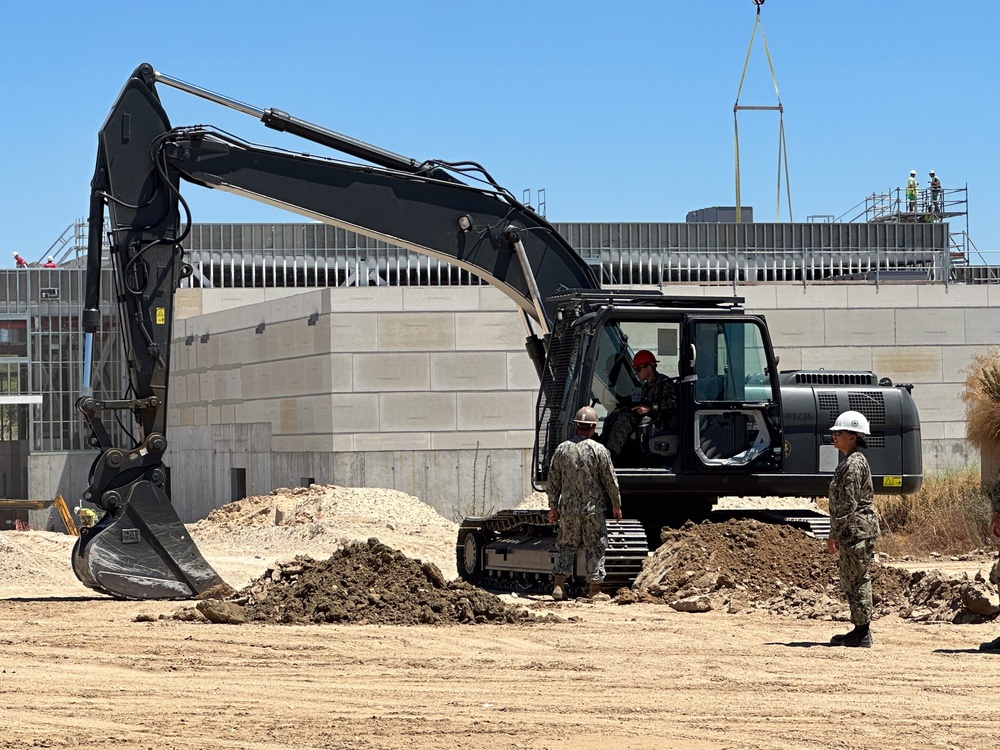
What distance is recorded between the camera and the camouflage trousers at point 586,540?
14.1 metres

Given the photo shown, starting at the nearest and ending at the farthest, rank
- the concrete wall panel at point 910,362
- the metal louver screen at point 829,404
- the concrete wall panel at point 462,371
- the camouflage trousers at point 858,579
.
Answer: the camouflage trousers at point 858,579, the metal louver screen at point 829,404, the concrete wall panel at point 462,371, the concrete wall panel at point 910,362

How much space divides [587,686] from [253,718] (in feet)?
7.31

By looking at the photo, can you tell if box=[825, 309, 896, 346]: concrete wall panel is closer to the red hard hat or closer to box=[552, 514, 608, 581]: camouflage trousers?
the red hard hat

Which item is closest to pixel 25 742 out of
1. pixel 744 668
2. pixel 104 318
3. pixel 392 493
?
pixel 744 668

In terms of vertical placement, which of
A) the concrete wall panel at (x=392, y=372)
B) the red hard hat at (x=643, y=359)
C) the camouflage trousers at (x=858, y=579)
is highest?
the concrete wall panel at (x=392, y=372)

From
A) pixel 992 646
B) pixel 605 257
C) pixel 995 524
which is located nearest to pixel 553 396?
pixel 995 524

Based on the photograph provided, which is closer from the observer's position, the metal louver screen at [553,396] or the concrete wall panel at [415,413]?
the metal louver screen at [553,396]

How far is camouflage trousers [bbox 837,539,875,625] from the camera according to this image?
11.0 metres

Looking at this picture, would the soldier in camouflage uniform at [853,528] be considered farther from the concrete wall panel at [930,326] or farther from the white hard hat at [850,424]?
the concrete wall panel at [930,326]

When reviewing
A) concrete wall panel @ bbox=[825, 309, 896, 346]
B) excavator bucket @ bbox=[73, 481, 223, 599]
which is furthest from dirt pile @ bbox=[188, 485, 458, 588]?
concrete wall panel @ bbox=[825, 309, 896, 346]

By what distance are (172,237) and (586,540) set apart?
16.9 ft

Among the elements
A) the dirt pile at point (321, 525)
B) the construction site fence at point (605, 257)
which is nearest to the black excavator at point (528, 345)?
the dirt pile at point (321, 525)

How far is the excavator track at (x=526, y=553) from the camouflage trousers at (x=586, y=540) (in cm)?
13

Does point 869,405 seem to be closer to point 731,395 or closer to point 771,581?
point 731,395
